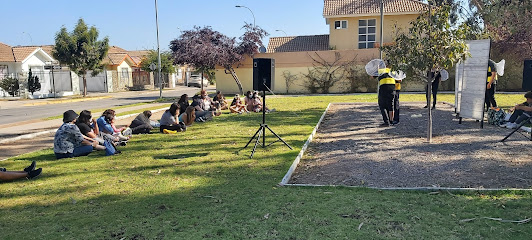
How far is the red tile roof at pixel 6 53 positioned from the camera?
31278 mm

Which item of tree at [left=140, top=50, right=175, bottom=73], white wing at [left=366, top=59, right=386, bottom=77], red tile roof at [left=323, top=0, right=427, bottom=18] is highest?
red tile roof at [left=323, top=0, right=427, bottom=18]

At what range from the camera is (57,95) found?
33250 mm

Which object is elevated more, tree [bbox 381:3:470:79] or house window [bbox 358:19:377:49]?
house window [bbox 358:19:377:49]

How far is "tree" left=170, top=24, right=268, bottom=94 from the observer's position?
27.4 metres

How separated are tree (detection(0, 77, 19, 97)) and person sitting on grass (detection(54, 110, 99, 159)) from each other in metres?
26.5

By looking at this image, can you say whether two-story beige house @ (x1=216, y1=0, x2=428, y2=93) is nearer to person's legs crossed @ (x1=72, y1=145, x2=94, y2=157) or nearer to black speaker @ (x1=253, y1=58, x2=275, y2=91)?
black speaker @ (x1=253, y1=58, x2=275, y2=91)

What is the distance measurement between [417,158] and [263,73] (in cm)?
314

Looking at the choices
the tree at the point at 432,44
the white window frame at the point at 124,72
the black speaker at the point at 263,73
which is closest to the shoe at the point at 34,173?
the black speaker at the point at 263,73

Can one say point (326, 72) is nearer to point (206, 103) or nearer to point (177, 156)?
point (206, 103)

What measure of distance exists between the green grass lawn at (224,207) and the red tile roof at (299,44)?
2881 cm

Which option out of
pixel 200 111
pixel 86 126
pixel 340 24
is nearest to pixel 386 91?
pixel 200 111

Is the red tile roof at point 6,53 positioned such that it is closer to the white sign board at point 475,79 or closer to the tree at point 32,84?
the tree at point 32,84

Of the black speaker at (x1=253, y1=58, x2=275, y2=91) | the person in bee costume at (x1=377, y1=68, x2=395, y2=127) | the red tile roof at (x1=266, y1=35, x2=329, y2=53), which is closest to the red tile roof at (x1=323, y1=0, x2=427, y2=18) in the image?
→ the red tile roof at (x1=266, y1=35, x2=329, y2=53)

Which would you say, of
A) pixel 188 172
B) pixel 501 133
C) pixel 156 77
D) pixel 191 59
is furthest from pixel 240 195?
pixel 156 77
